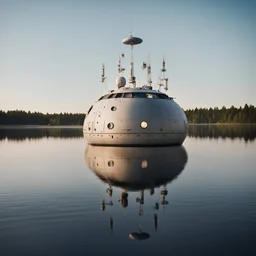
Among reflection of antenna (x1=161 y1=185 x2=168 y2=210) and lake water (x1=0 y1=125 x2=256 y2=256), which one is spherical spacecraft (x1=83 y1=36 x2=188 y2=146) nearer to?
lake water (x1=0 y1=125 x2=256 y2=256)

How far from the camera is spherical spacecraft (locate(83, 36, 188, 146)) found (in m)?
45.0

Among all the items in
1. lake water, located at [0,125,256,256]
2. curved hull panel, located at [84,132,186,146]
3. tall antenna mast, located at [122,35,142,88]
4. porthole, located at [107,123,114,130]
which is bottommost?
lake water, located at [0,125,256,256]

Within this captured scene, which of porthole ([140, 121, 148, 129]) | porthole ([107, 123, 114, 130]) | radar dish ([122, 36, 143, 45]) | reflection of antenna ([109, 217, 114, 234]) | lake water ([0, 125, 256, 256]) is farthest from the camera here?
radar dish ([122, 36, 143, 45])

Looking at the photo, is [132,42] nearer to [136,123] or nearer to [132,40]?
[132,40]

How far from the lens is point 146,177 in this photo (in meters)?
19.3

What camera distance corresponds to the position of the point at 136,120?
4481 centimetres

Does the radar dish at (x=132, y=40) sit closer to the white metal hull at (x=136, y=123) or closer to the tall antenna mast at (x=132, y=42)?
the tall antenna mast at (x=132, y=42)

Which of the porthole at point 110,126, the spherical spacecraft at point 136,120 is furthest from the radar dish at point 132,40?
the porthole at point 110,126

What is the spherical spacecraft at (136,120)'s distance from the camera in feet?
148

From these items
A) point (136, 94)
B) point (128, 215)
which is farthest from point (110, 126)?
point (128, 215)

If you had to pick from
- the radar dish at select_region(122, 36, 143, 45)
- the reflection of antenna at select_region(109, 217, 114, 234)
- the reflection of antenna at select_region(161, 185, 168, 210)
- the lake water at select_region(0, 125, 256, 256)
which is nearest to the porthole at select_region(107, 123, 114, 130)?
the radar dish at select_region(122, 36, 143, 45)

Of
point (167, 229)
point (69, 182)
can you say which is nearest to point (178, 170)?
point (69, 182)

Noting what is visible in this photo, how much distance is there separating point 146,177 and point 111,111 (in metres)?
28.0

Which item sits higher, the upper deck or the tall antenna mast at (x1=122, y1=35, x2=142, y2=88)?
the tall antenna mast at (x1=122, y1=35, x2=142, y2=88)
